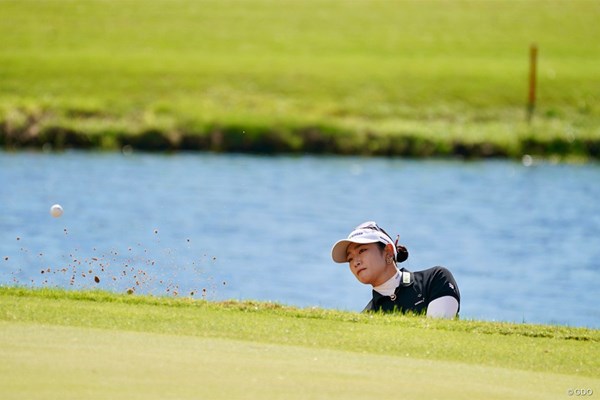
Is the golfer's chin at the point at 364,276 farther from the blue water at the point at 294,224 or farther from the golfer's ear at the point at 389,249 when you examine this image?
the blue water at the point at 294,224

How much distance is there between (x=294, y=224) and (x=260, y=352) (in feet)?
60.4

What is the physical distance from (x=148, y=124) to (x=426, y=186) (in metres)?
8.67

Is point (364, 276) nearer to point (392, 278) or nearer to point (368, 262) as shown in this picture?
point (368, 262)

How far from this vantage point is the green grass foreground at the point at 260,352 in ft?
22.2

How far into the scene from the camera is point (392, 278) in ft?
32.2

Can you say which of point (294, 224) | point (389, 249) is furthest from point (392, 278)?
point (294, 224)

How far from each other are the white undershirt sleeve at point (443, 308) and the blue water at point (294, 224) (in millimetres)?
5824

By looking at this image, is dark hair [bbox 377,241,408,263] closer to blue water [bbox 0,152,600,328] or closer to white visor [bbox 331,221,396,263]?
white visor [bbox 331,221,396,263]

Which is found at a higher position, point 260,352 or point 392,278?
point 392,278

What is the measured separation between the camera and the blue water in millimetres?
19203

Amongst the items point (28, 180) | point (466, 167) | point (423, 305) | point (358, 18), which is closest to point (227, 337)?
point (423, 305)

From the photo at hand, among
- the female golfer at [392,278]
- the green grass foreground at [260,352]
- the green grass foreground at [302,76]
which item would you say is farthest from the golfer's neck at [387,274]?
the green grass foreground at [302,76]

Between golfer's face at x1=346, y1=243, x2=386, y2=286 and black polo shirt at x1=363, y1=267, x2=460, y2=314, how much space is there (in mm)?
247

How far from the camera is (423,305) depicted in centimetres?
988
